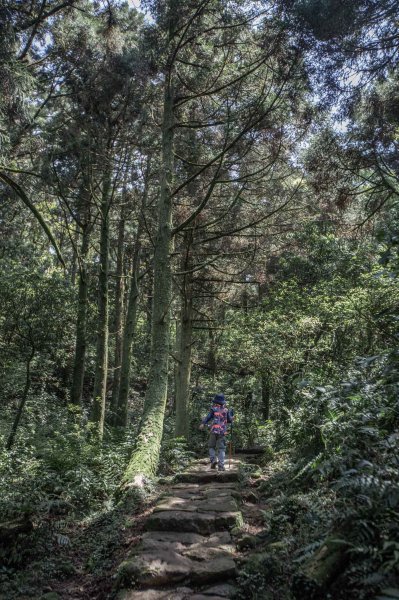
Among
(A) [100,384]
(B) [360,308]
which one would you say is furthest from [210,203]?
(A) [100,384]

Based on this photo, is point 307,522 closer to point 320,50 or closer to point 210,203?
point 320,50

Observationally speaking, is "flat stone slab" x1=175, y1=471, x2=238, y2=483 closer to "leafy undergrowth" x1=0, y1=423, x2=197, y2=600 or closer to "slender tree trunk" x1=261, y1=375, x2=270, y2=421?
"leafy undergrowth" x1=0, y1=423, x2=197, y2=600

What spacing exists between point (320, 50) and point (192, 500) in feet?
26.6

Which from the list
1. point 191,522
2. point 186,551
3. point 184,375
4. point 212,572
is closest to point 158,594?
point 212,572

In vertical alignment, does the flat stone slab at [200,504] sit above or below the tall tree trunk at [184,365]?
below

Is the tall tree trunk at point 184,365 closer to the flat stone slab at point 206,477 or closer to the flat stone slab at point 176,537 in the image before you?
the flat stone slab at point 206,477

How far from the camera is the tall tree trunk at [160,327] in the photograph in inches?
322

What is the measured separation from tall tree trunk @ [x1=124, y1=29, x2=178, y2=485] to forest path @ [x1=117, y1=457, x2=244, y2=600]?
1151 mm

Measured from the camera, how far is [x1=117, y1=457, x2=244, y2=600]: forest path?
4.14 meters

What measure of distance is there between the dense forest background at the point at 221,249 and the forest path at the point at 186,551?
0.46 m

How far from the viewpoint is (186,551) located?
4.84m

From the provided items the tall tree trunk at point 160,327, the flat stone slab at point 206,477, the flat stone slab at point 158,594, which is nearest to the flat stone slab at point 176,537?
the flat stone slab at point 158,594

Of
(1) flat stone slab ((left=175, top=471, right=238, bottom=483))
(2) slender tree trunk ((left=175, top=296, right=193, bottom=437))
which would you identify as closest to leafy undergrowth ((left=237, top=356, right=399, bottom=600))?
(1) flat stone slab ((left=175, top=471, right=238, bottom=483))

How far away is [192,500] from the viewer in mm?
6566
